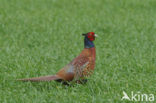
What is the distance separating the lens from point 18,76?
6.65 m

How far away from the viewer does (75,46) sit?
9.14m

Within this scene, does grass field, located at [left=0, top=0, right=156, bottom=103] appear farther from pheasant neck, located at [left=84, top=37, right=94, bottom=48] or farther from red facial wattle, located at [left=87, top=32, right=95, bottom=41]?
red facial wattle, located at [left=87, top=32, right=95, bottom=41]

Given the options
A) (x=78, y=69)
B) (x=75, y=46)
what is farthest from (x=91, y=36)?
(x=75, y=46)

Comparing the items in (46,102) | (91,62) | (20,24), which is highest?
(20,24)

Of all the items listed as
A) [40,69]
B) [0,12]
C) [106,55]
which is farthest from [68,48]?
[0,12]

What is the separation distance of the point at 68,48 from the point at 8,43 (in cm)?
137

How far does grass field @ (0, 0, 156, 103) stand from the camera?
19.5 ft

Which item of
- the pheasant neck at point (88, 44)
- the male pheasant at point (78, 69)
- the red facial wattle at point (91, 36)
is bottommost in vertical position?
the male pheasant at point (78, 69)

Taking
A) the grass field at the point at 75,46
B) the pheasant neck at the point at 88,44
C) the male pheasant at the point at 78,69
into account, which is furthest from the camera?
the pheasant neck at the point at 88,44

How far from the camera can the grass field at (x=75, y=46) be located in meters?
5.93

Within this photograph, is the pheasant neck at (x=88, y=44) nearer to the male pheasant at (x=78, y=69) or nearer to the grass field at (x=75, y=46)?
the male pheasant at (x=78, y=69)

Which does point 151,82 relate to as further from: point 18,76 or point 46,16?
point 46,16

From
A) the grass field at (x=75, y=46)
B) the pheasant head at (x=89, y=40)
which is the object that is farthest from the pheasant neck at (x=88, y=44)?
the grass field at (x=75, y=46)

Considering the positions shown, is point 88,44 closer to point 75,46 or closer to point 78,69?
point 78,69
